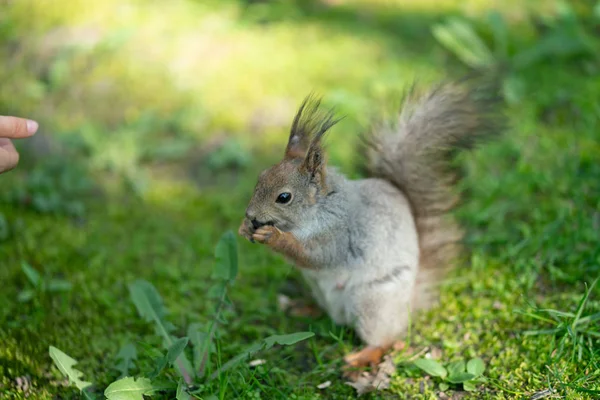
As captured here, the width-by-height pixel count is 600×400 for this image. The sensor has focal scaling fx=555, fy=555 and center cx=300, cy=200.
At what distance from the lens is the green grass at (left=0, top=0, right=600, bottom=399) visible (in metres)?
2.01

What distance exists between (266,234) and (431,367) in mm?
736

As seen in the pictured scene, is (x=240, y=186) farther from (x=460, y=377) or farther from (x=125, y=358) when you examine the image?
(x=460, y=377)

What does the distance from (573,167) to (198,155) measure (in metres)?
2.05

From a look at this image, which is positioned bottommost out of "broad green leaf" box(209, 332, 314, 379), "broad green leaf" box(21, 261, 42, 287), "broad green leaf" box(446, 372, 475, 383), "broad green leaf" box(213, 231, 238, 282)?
"broad green leaf" box(446, 372, 475, 383)

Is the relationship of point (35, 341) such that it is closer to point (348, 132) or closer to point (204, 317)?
point (204, 317)

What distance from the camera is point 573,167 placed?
9.34 ft

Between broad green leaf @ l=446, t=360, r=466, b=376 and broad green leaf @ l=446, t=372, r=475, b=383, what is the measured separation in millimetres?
15

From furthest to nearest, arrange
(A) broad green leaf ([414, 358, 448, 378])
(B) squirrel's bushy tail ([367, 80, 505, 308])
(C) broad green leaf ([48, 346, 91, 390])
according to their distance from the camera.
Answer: (B) squirrel's bushy tail ([367, 80, 505, 308]) < (A) broad green leaf ([414, 358, 448, 378]) < (C) broad green leaf ([48, 346, 91, 390])

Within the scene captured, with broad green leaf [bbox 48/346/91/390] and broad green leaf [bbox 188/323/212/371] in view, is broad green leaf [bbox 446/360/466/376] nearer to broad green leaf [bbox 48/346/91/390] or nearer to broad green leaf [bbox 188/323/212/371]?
broad green leaf [bbox 188/323/212/371]

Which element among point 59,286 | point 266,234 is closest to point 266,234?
point 266,234

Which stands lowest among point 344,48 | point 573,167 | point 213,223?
point 213,223

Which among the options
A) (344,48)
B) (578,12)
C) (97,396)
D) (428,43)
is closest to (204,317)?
(97,396)

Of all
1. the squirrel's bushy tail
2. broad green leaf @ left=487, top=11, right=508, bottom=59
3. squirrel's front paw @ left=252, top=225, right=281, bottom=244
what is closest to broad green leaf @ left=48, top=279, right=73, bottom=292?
squirrel's front paw @ left=252, top=225, right=281, bottom=244

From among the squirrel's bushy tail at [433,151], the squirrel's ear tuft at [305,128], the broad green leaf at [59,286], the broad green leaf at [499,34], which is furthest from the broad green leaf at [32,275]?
the broad green leaf at [499,34]
